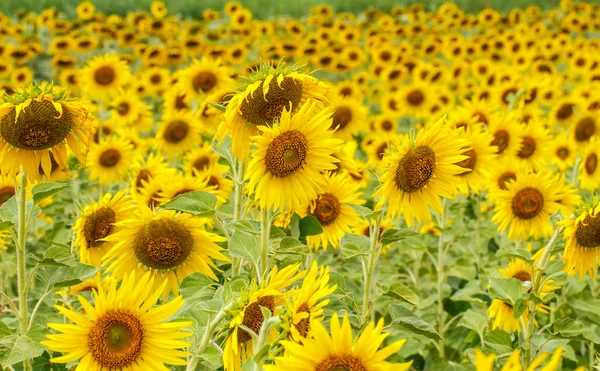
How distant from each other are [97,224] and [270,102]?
853mm

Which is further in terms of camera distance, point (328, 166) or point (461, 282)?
point (461, 282)

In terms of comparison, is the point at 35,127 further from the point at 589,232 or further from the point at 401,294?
the point at 589,232

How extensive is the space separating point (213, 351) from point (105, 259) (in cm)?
63

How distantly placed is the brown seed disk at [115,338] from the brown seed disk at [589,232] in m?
1.33

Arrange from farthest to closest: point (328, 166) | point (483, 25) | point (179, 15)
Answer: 1. point (179, 15)
2. point (483, 25)
3. point (328, 166)

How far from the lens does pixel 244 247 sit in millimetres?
2053

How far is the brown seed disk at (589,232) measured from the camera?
83.7 inches

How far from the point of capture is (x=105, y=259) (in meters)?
2.26

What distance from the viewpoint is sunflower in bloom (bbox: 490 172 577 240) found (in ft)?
10.8

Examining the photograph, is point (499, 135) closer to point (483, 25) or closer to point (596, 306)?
point (596, 306)

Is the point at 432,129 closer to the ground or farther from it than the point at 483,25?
closer to the ground

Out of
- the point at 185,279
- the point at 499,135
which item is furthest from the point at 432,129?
the point at 499,135

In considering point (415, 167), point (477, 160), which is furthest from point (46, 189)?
point (477, 160)

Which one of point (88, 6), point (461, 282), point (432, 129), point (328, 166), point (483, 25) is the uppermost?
point (483, 25)
